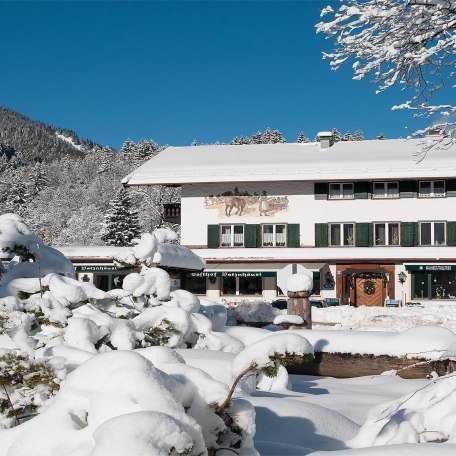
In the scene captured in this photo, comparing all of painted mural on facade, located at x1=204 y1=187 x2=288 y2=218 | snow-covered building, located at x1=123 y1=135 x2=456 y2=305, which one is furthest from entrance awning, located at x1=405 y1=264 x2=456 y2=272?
painted mural on facade, located at x1=204 y1=187 x2=288 y2=218

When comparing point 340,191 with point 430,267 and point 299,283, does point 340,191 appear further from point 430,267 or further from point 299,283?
point 299,283

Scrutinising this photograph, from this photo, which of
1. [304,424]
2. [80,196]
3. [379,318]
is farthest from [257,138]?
[304,424]

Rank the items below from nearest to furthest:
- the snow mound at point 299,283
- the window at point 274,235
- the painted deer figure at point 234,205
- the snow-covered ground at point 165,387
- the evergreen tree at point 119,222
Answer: the snow-covered ground at point 165,387 → the snow mound at point 299,283 → the window at point 274,235 → the painted deer figure at point 234,205 → the evergreen tree at point 119,222

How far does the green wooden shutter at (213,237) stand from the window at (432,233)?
389 inches

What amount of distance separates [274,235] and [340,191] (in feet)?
12.8

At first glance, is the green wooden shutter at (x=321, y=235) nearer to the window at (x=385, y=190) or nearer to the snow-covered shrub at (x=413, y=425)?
the window at (x=385, y=190)

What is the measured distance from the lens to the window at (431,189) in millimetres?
34000

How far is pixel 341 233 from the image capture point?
34688mm

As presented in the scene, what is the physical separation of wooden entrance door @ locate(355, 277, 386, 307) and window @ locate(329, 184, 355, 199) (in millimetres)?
4083

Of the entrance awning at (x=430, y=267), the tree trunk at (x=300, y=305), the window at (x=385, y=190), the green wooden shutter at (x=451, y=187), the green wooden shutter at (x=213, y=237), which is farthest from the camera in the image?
the green wooden shutter at (x=213, y=237)

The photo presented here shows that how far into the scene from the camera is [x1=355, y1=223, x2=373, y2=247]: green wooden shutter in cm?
3425

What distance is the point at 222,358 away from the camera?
6.16 meters

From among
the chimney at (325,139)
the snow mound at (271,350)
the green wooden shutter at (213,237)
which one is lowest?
the snow mound at (271,350)

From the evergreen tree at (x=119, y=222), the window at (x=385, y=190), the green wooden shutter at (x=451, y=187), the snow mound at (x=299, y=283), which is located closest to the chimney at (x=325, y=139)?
the window at (x=385, y=190)
